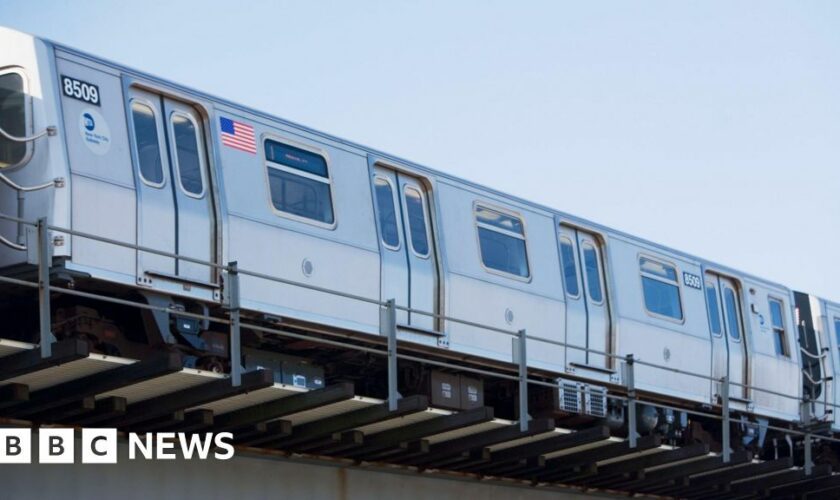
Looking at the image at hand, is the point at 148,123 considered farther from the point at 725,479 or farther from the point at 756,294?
the point at 756,294

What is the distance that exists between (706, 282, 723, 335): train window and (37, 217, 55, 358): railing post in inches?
492

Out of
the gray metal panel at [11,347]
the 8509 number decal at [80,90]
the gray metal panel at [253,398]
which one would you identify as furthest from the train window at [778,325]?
the gray metal panel at [11,347]

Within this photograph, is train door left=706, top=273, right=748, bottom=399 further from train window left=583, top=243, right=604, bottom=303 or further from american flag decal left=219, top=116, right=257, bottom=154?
american flag decal left=219, top=116, right=257, bottom=154

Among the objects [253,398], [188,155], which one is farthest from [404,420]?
[188,155]

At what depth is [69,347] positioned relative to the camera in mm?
12422

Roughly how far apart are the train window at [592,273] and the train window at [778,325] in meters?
4.72

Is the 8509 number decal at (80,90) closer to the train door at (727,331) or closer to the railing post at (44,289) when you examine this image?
the railing post at (44,289)

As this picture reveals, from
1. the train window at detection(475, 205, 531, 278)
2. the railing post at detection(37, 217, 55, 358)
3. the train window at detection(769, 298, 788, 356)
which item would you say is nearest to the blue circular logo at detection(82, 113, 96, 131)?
the railing post at detection(37, 217, 55, 358)

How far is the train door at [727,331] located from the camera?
23.0m

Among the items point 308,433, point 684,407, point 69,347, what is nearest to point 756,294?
point 684,407

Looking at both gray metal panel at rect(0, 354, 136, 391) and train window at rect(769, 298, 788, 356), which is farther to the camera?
train window at rect(769, 298, 788, 356)

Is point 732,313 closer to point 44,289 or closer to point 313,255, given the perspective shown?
point 313,255

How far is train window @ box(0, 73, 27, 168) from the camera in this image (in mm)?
14148

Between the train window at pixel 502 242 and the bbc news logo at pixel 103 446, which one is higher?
the train window at pixel 502 242
